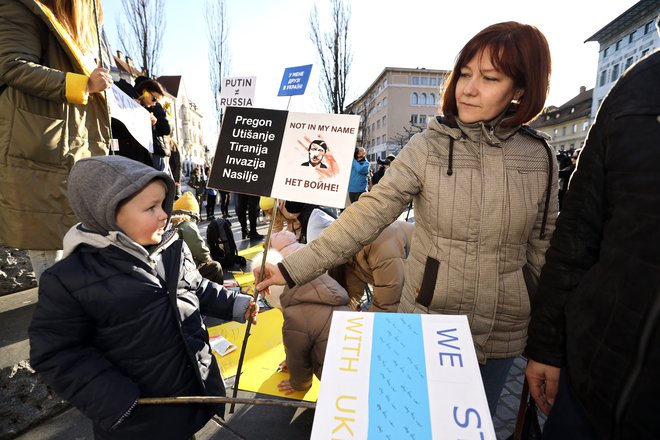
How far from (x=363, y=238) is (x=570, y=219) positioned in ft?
2.23

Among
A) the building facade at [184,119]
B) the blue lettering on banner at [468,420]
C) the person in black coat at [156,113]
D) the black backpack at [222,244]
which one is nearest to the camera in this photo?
the blue lettering on banner at [468,420]

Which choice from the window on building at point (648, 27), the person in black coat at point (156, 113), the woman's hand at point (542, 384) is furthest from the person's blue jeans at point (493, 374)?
the window on building at point (648, 27)

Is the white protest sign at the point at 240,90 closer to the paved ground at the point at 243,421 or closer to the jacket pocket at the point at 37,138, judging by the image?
the jacket pocket at the point at 37,138

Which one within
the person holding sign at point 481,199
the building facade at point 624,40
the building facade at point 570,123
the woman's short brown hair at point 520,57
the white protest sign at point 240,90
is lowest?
the person holding sign at point 481,199

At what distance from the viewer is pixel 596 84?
36656 mm

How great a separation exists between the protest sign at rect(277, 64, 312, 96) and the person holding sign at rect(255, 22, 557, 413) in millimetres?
4960

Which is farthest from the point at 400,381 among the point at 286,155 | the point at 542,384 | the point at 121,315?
the point at 286,155

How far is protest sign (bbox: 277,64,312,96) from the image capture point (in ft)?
19.2

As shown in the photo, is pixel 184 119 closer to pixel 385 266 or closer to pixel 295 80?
pixel 295 80

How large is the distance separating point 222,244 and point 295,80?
318cm

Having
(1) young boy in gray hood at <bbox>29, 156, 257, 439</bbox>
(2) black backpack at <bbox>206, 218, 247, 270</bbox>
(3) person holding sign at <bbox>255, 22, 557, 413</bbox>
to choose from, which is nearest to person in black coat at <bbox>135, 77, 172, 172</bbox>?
(2) black backpack at <bbox>206, 218, 247, 270</bbox>

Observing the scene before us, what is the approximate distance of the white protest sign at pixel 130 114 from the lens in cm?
253

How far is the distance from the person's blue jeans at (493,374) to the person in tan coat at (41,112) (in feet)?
8.32

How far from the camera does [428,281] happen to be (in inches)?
49.8
